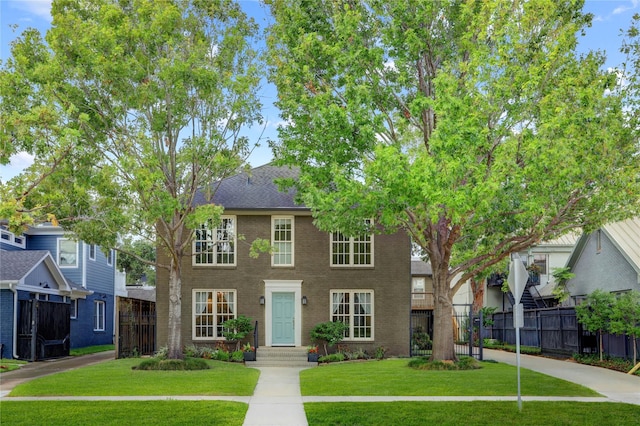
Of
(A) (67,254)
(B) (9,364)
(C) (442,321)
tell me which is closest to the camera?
(C) (442,321)

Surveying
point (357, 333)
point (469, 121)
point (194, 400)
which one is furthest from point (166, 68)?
point (357, 333)

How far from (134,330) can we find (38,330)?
3983mm

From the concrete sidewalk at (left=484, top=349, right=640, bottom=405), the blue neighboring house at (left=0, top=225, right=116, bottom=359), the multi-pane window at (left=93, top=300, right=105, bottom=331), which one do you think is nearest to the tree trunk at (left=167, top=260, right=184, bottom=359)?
the blue neighboring house at (left=0, top=225, right=116, bottom=359)

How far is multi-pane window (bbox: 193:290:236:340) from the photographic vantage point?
28.4 metres

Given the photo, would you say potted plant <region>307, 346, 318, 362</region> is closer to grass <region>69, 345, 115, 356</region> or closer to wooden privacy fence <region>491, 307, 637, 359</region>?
wooden privacy fence <region>491, 307, 637, 359</region>

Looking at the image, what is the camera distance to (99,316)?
40.2 m

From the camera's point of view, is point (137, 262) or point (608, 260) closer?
point (608, 260)

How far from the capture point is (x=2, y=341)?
92.6 feet

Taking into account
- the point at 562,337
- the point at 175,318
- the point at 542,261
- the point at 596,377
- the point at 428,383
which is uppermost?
the point at 542,261

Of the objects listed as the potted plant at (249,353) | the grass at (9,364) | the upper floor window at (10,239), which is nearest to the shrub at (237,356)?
the potted plant at (249,353)

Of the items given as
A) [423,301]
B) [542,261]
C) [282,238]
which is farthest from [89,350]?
[423,301]

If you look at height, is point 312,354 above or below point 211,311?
below

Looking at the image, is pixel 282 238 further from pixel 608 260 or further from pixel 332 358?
pixel 608 260

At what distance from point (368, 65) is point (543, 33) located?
5174mm
